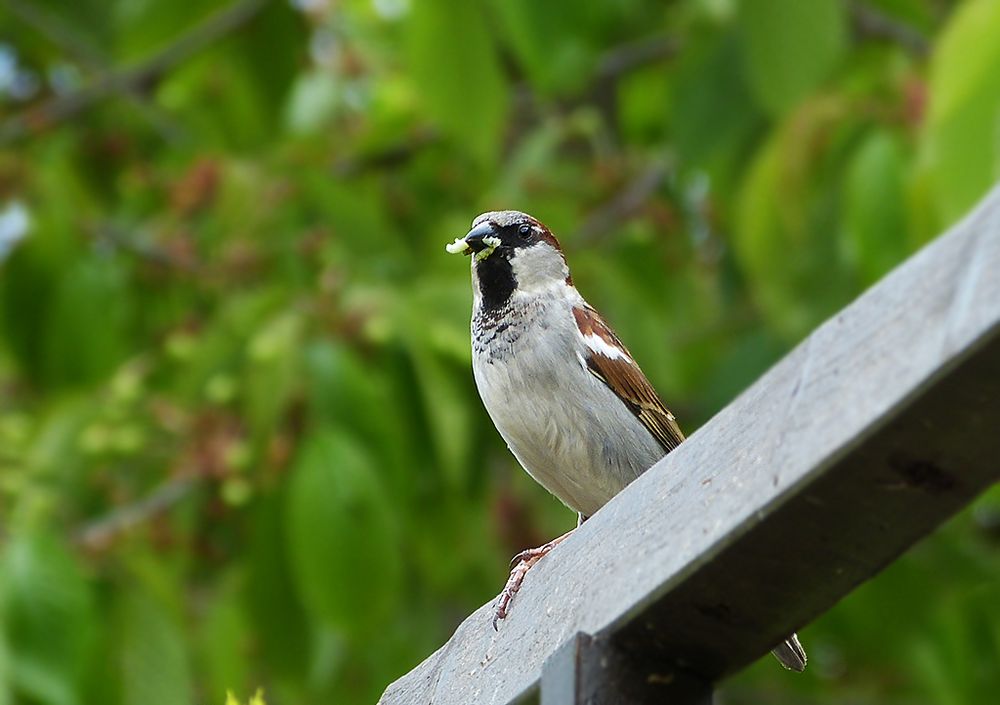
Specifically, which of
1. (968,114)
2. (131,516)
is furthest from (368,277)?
(968,114)

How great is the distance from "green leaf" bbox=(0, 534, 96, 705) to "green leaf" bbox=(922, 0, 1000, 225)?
2064mm

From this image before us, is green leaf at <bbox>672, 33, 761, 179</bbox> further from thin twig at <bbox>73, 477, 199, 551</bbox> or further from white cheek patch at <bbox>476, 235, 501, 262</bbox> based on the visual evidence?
thin twig at <bbox>73, 477, 199, 551</bbox>

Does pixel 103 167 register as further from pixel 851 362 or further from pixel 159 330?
pixel 851 362

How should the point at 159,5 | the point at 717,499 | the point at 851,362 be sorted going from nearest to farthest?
the point at 851,362 < the point at 717,499 < the point at 159,5

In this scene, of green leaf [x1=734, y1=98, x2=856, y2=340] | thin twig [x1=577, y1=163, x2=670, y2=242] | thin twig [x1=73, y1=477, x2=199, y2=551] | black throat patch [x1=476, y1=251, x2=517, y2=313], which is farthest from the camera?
thin twig [x1=577, y1=163, x2=670, y2=242]

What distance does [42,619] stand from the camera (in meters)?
3.68

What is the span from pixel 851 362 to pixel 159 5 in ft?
11.1

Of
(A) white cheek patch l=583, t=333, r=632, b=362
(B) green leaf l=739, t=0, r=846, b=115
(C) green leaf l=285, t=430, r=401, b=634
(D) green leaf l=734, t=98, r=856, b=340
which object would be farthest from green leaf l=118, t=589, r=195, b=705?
(B) green leaf l=739, t=0, r=846, b=115

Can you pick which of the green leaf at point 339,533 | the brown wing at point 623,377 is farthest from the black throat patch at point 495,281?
the green leaf at point 339,533

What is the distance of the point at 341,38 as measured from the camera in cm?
676

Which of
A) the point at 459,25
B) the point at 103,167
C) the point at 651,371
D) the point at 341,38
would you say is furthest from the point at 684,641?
the point at 341,38

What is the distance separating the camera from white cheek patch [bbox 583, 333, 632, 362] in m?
3.47

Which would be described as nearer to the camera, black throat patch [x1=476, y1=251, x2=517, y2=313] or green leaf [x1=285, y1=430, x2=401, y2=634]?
black throat patch [x1=476, y1=251, x2=517, y2=313]

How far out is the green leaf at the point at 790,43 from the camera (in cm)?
371
